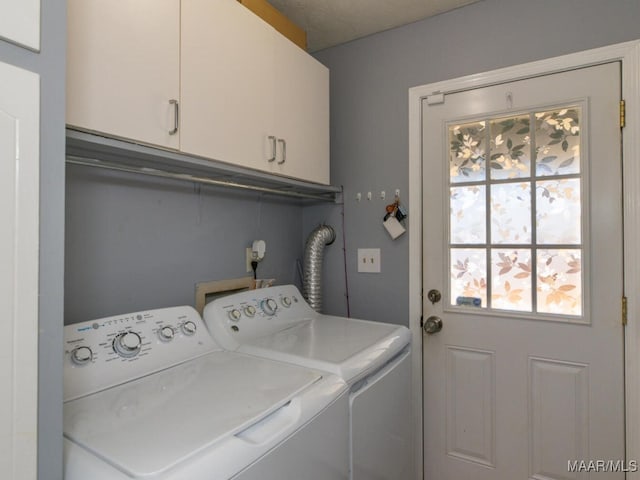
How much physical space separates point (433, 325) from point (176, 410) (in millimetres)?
1350

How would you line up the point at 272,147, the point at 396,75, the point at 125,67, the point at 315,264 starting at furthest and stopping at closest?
the point at 315,264 < the point at 396,75 < the point at 272,147 < the point at 125,67

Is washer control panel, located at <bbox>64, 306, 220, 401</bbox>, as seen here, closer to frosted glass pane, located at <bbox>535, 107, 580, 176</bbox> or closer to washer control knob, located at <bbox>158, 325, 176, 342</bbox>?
washer control knob, located at <bbox>158, 325, 176, 342</bbox>

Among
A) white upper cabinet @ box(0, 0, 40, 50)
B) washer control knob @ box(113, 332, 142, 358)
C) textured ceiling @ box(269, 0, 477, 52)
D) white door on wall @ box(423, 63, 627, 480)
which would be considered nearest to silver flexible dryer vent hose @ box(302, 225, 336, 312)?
white door on wall @ box(423, 63, 627, 480)

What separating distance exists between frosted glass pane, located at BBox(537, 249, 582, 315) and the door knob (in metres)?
0.46

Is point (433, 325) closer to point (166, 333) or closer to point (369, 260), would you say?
point (369, 260)

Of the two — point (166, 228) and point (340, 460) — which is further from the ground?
point (166, 228)

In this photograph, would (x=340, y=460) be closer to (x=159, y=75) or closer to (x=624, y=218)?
(x=159, y=75)

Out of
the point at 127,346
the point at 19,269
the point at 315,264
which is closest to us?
the point at 19,269

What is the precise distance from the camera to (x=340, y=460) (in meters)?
1.04

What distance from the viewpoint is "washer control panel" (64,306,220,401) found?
97 centimetres

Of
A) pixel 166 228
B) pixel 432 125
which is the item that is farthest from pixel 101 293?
pixel 432 125

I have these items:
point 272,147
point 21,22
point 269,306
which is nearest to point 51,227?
point 21,22

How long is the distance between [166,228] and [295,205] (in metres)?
0.93

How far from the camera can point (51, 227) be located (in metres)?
0.64
